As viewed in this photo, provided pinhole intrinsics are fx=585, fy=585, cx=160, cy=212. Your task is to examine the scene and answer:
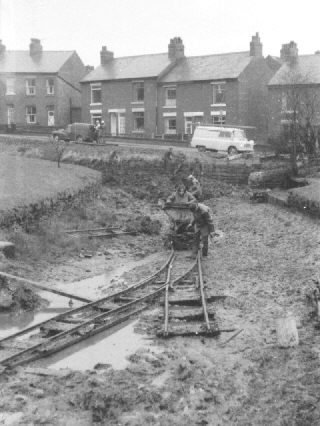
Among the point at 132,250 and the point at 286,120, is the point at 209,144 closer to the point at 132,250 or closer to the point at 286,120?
the point at 286,120

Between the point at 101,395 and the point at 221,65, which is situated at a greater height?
the point at 221,65

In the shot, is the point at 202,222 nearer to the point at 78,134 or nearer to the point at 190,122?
the point at 78,134

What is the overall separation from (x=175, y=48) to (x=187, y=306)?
150 feet

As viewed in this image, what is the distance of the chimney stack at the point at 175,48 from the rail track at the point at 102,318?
42.9 metres

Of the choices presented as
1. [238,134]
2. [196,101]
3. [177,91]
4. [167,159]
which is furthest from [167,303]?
[177,91]

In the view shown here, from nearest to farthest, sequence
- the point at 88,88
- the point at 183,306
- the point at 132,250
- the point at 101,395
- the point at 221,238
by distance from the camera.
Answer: the point at 101,395 < the point at 183,306 < the point at 132,250 < the point at 221,238 < the point at 88,88

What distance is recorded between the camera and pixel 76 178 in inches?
1125

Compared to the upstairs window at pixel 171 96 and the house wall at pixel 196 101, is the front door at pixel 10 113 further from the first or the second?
the upstairs window at pixel 171 96

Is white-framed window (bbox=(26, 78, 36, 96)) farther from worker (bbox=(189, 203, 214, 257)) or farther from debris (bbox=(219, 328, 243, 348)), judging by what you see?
debris (bbox=(219, 328, 243, 348))

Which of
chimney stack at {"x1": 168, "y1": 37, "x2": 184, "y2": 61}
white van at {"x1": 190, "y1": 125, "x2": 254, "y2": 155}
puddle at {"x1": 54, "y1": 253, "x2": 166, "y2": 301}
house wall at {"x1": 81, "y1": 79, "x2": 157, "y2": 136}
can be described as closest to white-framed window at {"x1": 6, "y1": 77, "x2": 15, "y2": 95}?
house wall at {"x1": 81, "y1": 79, "x2": 157, "y2": 136}

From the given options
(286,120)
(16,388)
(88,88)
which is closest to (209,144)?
(286,120)

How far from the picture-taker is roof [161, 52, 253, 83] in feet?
163

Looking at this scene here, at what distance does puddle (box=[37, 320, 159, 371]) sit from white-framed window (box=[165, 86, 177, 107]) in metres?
43.6

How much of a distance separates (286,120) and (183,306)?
115 feet
